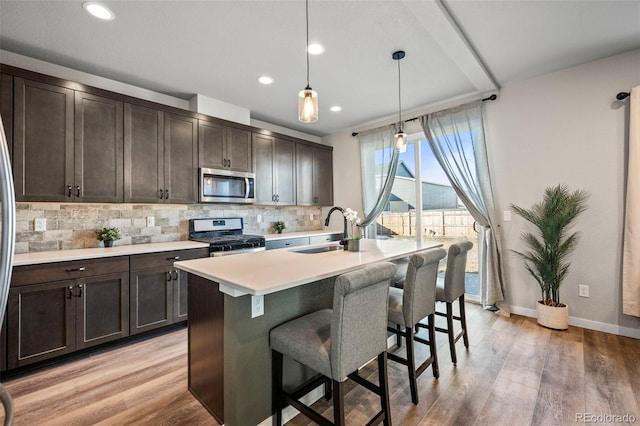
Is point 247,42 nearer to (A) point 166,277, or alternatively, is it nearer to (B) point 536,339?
(A) point 166,277

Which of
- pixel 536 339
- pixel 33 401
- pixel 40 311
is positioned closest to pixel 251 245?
pixel 40 311

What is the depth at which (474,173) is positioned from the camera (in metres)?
3.71

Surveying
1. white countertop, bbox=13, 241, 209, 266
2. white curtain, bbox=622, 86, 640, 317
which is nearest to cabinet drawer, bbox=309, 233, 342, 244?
white countertop, bbox=13, 241, 209, 266

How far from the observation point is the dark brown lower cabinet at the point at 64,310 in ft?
7.48

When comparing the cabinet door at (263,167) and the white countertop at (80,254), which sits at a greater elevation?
the cabinet door at (263,167)

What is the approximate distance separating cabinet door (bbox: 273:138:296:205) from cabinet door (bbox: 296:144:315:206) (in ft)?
0.32

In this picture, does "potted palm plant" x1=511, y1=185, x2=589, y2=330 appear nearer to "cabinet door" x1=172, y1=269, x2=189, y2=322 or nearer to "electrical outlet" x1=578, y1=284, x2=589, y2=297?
"electrical outlet" x1=578, y1=284, x2=589, y2=297

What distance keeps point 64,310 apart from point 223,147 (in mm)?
2368

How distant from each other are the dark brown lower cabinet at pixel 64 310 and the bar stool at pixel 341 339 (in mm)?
1918

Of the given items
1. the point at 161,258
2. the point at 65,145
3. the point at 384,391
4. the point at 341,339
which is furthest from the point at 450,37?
the point at 65,145

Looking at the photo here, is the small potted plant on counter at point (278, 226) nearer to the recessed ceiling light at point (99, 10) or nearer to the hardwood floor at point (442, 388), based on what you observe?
the hardwood floor at point (442, 388)

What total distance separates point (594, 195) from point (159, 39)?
4443 millimetres

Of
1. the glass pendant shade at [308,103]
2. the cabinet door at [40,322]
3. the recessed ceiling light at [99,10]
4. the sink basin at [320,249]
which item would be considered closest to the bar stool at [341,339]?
the sink basin at [320,249]

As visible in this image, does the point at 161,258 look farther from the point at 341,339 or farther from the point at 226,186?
the point at 341,339
